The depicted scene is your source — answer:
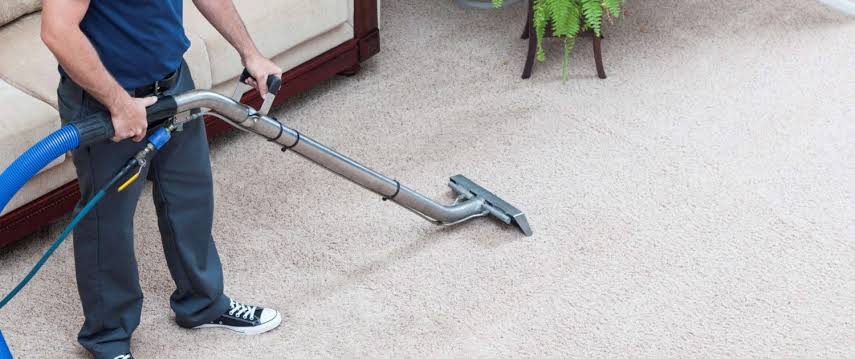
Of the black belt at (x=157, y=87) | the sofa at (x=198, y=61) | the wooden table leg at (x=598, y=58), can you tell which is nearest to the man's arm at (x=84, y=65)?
the black belt at (x=157, y=87)

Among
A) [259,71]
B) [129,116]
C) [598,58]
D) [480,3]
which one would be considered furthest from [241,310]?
[480,3]

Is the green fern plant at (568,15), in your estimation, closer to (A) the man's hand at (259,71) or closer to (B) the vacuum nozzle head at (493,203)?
(B) the vacuum nozzle head at (493,203)

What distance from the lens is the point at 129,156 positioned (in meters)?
1.87

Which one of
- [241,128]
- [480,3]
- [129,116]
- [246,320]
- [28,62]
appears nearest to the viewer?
[129,116]

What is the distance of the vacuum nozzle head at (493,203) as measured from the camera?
8.59ft

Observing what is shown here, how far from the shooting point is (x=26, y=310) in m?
2.35

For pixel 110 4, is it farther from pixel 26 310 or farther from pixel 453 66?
pixel 453 66

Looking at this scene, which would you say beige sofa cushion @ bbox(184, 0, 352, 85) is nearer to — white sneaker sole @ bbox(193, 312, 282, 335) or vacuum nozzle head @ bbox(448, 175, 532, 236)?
vacuum nozzle head @ bbox(448, 175, 532, 236)

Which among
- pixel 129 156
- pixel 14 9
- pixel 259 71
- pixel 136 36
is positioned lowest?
pixel 14 9

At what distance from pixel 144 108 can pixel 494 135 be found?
152cm

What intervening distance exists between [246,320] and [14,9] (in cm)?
117

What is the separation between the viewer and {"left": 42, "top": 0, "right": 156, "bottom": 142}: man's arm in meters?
1.57

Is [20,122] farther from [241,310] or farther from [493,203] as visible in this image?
[493,203]

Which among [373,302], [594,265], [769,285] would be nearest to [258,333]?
[373,302]
